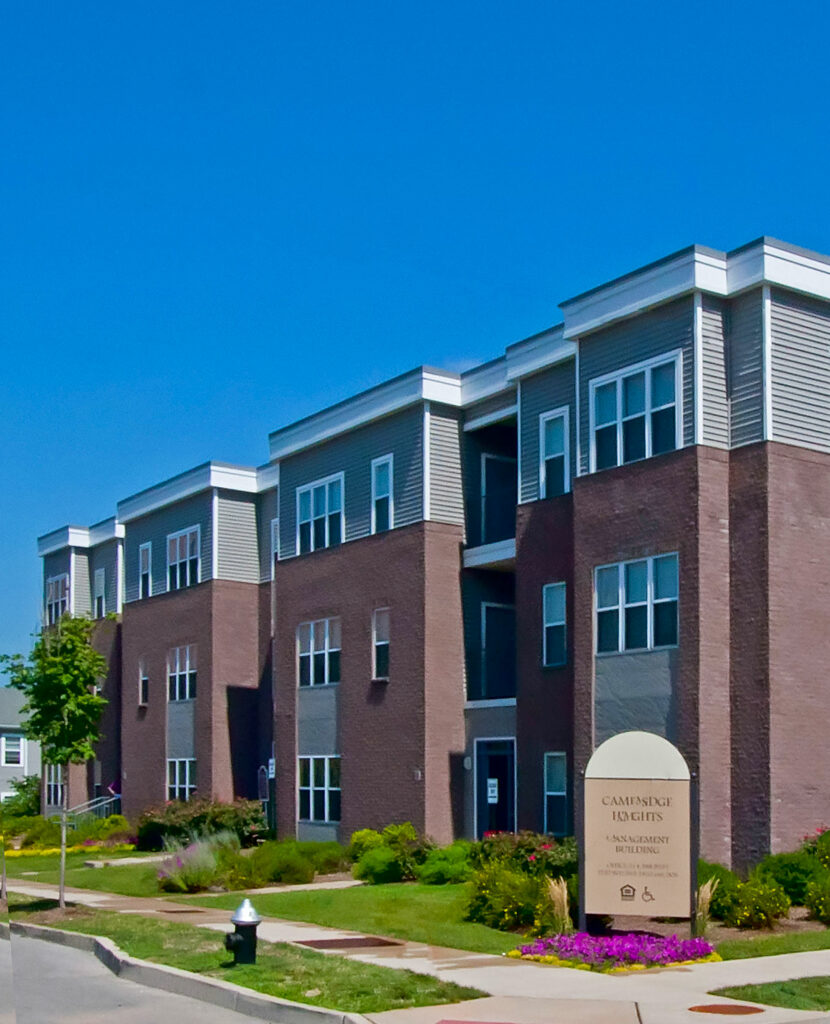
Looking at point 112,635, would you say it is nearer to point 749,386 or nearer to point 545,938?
point 749,386

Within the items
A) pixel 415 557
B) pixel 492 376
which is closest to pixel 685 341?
pixel 492 376

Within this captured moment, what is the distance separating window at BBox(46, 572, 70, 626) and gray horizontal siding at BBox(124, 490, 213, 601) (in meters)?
6.20

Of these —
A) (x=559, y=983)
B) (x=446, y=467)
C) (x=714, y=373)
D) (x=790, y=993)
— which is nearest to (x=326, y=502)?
(x=446, y=467)

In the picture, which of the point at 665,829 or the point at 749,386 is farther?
the point at 749,386

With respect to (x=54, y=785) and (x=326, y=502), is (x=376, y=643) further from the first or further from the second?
(x=54, y=785)

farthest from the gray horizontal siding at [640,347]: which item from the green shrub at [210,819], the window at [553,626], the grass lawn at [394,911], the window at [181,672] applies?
the window at [181,672]

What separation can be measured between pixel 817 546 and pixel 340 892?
388 inches

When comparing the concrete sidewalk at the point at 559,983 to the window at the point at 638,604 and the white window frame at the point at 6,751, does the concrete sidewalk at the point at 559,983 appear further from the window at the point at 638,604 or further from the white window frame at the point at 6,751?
the white window frame at the point at 6,751

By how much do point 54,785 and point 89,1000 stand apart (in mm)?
40150

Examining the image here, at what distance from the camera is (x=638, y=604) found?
24688 millimetres

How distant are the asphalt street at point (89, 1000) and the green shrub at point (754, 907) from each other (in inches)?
314

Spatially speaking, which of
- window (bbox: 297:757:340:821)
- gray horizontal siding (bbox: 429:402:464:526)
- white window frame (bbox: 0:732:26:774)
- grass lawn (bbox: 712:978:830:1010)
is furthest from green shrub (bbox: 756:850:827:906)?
white window frame (bbox: 0:732:26:774)

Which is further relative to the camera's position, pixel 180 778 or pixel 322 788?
pixel 180 778

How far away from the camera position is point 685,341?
2428 centimetres
